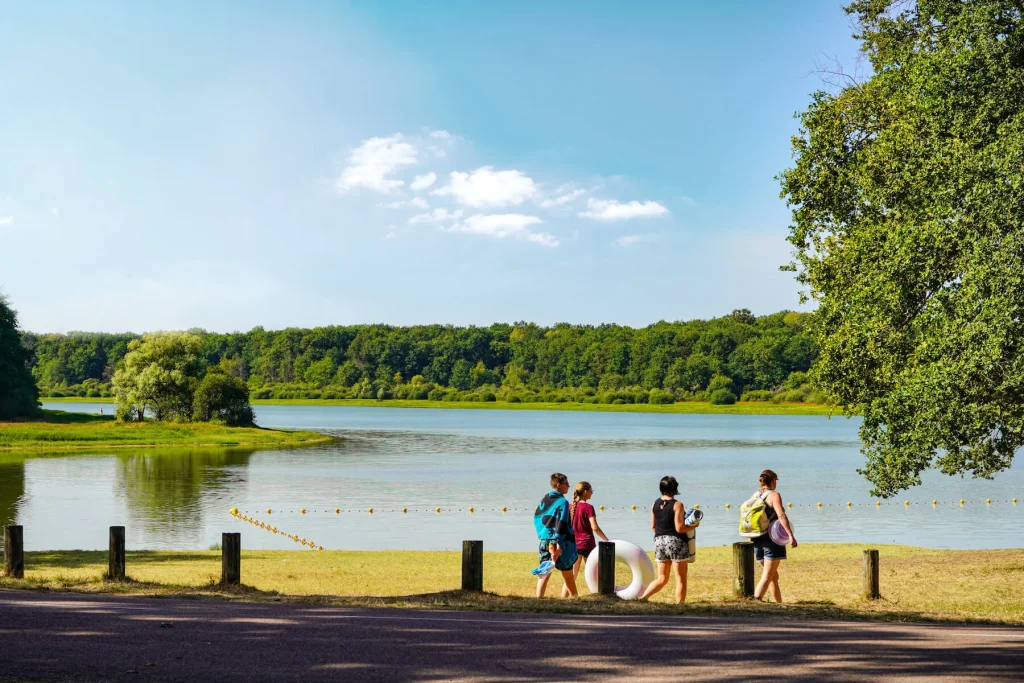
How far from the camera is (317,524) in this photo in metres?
38.8

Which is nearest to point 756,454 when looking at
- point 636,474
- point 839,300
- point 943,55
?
point 636,474

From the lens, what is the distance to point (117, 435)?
83.8m

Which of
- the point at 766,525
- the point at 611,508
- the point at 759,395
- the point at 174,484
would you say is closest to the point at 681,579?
the point at 766,525

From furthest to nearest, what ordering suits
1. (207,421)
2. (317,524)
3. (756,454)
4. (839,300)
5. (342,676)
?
(207,421) < (756,454) < (317,524) < (839,300) < (342,676)

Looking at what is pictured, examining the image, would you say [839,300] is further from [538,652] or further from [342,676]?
[342,676]

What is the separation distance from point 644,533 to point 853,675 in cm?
2584

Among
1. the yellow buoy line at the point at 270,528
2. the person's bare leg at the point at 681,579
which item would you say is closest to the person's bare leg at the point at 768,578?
the person's bare leg at the point at 681,579

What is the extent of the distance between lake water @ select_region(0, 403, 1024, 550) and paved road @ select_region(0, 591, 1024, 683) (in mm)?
20403

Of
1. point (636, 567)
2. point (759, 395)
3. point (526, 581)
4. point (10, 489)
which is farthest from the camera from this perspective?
point (759, 395)

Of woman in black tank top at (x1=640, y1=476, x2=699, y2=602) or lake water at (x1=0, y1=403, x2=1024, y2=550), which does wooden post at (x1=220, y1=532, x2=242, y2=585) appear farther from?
lake water at (x1=0, y1=403, x2=1024, y2=550)

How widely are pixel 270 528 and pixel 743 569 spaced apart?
25330 mm

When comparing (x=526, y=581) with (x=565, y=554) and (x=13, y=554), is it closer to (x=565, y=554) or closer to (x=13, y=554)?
(x=565, y=554)

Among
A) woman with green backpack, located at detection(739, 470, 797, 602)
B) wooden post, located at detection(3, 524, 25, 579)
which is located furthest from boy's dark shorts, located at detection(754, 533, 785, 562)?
wooden post, located at detection(3, 524, 25, 579)

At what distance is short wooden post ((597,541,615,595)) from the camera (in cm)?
1501
